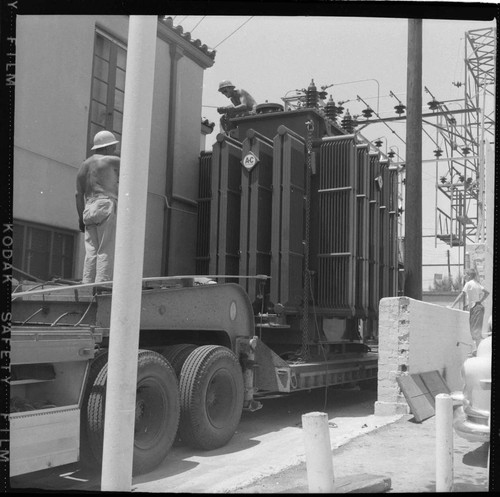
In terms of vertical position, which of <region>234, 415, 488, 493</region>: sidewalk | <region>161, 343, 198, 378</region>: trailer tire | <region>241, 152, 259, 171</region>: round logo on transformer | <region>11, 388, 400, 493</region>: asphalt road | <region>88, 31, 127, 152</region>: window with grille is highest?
<region>88, 31, 127, 152</region>: window with grille

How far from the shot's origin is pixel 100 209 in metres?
6.08

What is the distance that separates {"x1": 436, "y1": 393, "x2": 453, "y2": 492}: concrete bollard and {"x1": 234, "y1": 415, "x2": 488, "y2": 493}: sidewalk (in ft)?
0.50

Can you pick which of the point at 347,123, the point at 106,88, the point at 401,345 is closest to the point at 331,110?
the point at 347,123

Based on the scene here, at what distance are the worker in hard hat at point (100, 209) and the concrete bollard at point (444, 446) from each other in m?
3.17

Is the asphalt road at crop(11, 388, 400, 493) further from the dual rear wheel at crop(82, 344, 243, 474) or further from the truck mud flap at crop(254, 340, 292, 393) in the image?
the truck mud flap at crop(254, 340, 292, 393)

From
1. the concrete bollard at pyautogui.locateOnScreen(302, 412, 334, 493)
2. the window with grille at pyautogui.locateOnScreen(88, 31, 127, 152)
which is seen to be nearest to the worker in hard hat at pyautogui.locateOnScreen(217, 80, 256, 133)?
the window with grille at pyautogui.locateOnScreen(88, 31, 127, 152)

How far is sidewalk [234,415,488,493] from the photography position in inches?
198

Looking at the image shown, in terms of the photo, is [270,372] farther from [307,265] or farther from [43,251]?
[43,251]

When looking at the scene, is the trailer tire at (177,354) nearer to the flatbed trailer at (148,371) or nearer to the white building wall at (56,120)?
the flatbed trailer at (148,371)

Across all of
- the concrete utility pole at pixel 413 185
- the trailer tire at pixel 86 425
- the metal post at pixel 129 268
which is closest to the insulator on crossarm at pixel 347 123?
the concrete utility pole at pixel 413 185

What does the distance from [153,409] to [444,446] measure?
239 centimetres

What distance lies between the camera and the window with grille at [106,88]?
7.52 meters

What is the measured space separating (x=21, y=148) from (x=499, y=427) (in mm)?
5218

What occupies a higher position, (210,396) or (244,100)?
(244,100)
